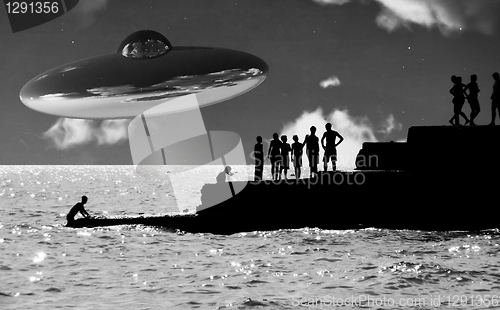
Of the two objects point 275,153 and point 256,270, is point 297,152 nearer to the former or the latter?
point 275,153

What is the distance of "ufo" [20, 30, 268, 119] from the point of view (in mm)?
16953

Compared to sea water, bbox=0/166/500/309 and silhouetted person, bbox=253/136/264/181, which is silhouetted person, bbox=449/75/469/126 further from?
silhouetted person, bbox=253/136/264/181

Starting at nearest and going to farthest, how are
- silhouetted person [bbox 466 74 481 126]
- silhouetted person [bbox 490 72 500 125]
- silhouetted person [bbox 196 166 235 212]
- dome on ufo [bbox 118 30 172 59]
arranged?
dome on ufo [bbox 118 30 172 59] < silhouetted person [bbox 490 72 500 125] < silhouetted person [bbox 466 74 481 126] < silhouetted person [bbox 196 166 235 212]

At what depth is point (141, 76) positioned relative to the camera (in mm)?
17250

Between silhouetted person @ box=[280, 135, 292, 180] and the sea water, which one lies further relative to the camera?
silhouetted person @ box=[280, 135, 292, 180]

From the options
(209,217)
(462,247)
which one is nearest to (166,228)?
(209,217)

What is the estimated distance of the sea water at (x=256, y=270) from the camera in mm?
12383

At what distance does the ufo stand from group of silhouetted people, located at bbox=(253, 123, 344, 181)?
115 inches

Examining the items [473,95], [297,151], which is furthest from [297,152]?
[473,95]

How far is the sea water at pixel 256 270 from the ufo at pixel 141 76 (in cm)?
485

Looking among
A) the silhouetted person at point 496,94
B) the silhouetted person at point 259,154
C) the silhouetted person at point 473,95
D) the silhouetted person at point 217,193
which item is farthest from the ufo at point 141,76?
the silhouetted person at point 496,94

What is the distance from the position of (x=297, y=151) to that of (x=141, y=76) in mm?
6968

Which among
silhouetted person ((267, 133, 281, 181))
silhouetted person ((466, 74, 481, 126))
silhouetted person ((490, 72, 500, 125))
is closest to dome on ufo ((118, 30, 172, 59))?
silhouetted person ((267, 133, 281, 181))

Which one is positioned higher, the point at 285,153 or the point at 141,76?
the point at 141,76
